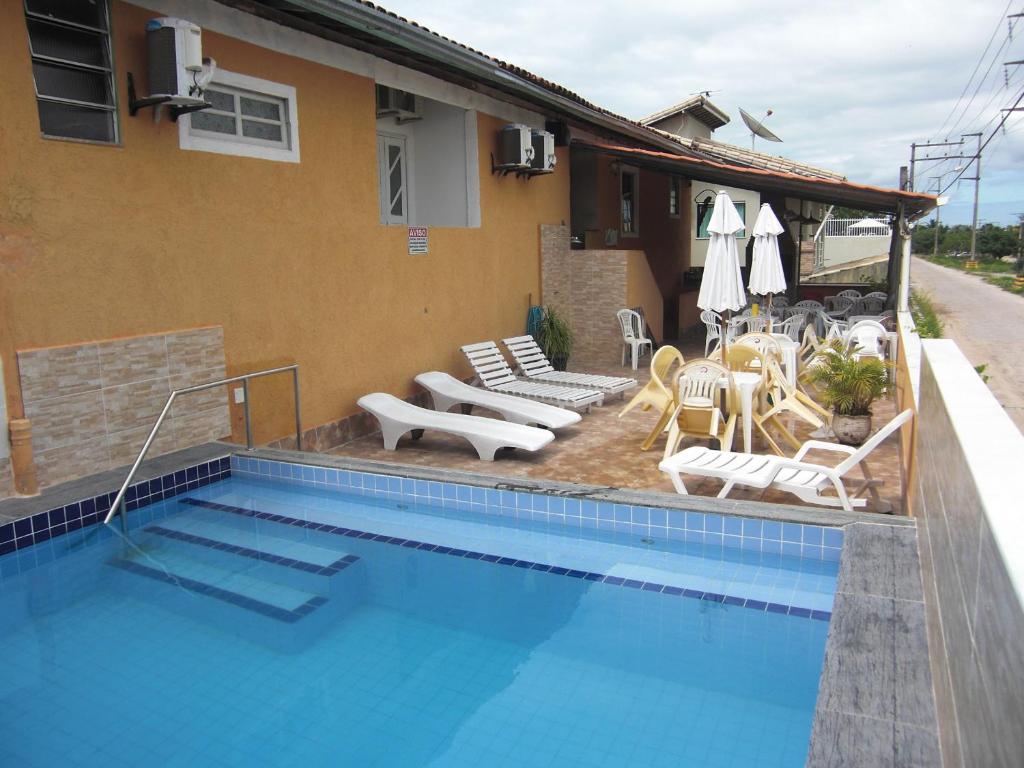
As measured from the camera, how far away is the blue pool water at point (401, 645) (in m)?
3.61

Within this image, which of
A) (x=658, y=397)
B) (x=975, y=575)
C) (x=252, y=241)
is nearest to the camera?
(x=975, y=575)

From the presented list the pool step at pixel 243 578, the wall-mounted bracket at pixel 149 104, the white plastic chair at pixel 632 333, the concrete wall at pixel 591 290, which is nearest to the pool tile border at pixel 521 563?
the pool step at pixel 243 578

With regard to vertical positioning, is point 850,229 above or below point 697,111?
below

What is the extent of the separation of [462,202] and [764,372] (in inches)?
204

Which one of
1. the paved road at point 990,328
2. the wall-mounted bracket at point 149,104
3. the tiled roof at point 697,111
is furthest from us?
the tiled roof at point 697,111

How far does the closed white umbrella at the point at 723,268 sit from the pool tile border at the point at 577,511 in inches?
128

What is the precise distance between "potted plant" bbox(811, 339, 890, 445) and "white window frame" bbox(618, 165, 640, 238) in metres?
9.07

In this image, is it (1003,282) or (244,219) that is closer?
(244,219)

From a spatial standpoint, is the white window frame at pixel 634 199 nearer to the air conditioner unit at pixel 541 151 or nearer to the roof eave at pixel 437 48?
the roof eave at pixel 437 48

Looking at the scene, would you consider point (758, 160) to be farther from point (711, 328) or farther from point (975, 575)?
point (975, 575)

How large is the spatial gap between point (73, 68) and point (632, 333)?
30.4ft

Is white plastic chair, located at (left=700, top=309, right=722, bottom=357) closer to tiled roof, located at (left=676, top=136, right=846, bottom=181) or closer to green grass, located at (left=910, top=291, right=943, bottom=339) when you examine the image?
green grass, located at (left=910, top=291, right=943, bottom=339)

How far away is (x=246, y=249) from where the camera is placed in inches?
294

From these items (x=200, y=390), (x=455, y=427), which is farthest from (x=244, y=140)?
(x=455, y=427)
